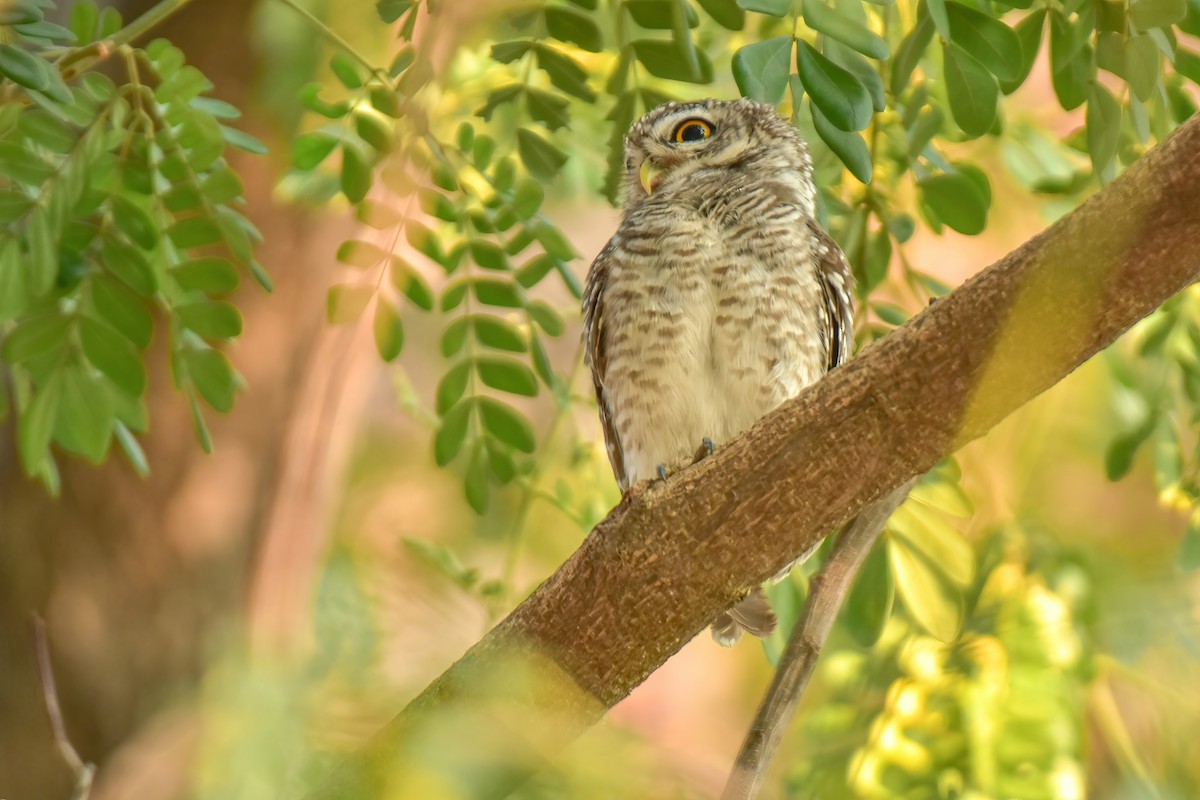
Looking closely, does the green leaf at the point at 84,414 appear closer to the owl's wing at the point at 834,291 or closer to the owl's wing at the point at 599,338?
the owl's wing at the point at 599,338

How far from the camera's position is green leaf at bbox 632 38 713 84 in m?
1.89

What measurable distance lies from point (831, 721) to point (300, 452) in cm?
218

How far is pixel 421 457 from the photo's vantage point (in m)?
4.09

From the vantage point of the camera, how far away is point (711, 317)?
2.22 m

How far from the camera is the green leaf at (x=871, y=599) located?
1875 millimetres

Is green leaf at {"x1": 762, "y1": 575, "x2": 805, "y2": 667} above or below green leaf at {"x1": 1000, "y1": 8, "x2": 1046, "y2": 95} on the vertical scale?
below

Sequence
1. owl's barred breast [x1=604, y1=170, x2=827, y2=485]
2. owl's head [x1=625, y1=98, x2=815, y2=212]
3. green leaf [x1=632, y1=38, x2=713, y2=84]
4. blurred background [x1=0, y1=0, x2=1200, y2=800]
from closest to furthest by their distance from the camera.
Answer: blurred background [x1=0, y1=0, x2=1200, y2=800], green leaf [x1=632, y1=38, x2=713, y2=84], owl's barred breast [x1=604, y1=170, x2=827, y2=485], owl's head [x1=625, y1=98, x2=815, y2=212]

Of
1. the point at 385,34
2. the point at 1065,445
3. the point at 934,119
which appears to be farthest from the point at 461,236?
the point at 1065,445

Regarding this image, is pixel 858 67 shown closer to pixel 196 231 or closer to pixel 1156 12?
pixel 1156 12

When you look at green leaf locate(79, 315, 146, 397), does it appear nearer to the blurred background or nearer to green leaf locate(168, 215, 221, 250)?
green leaf locate(168, 215, 221, 250)

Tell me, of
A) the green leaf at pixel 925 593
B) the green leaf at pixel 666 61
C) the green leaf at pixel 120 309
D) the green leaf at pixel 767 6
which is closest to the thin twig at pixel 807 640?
the green leaf at pixel 925 593

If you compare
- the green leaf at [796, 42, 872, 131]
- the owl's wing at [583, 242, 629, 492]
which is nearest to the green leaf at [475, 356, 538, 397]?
the owl's wing at [583, 242, 629, 492]

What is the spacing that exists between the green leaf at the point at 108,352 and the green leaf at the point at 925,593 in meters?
1.10

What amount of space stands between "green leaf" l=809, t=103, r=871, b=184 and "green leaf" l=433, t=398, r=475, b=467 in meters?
0.91
